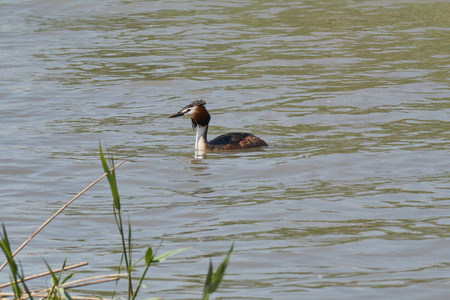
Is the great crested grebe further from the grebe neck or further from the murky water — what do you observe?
the murky water

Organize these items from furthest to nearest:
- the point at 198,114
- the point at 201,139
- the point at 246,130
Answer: the point at 246,130, the point at 198,114, the point at 201,139

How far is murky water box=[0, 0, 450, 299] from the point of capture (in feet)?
22.0

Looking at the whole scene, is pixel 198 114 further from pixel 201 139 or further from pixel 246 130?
pixel 246 130

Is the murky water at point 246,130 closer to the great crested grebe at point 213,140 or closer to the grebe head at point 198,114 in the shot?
the great crested grebe at point 213,140

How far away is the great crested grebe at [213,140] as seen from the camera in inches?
462

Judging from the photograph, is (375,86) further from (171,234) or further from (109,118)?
(171,234)

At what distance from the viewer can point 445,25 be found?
65.8ft

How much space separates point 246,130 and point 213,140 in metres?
1.10

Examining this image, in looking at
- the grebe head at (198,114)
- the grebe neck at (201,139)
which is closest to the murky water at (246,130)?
the grebe neck at (201,139)

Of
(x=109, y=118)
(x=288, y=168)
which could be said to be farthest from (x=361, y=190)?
(x=109, y=118)

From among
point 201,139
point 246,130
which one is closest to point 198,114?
point 201,139

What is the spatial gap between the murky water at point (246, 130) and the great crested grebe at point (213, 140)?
0.18 m

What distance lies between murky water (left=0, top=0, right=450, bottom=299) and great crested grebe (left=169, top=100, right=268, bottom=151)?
184 millimetres

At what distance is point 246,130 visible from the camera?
13164 millimetres
